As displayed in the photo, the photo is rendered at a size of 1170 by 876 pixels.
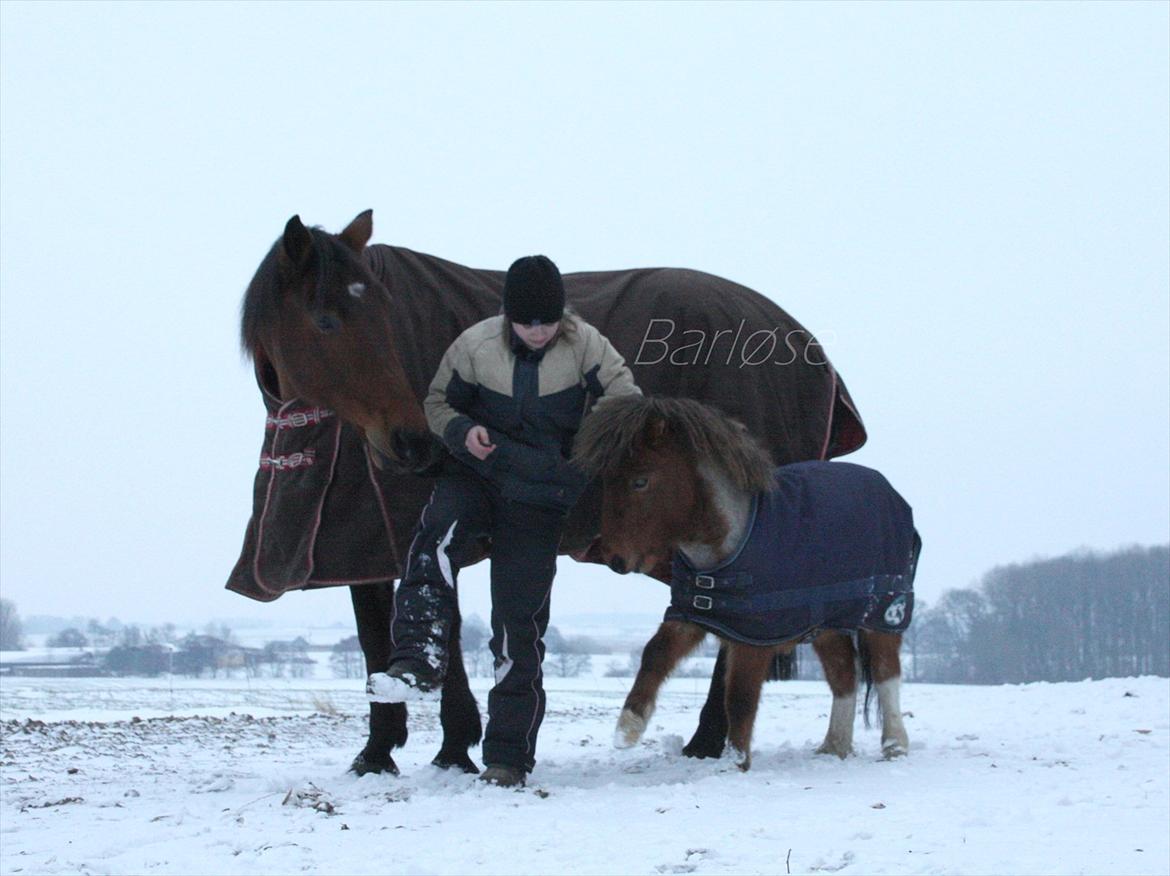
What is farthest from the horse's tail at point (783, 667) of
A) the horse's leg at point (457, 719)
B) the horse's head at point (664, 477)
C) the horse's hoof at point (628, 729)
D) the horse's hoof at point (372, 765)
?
the horse's hoof at point (372, 765)

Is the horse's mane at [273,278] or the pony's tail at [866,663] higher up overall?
the horse's mane at [273,278]

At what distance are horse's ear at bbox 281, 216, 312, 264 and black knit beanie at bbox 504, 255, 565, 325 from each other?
0.72 metres

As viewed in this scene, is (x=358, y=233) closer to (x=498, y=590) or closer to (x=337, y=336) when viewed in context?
(x=337, y=336)

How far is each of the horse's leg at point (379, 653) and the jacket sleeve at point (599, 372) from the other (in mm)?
1177

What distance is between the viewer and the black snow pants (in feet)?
14.9

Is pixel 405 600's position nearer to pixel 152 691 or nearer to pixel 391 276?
pixel 391 276

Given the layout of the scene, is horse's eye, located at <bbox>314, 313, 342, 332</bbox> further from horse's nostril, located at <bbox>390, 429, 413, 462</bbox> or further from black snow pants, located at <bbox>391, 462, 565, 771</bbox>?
black snow pants, located at <bbox>391, 462, 565, 771</bbox>

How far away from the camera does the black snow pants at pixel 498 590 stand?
179 inches

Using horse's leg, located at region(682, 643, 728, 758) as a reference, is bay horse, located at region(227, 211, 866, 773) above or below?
above

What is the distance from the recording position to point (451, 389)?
4.79 meters

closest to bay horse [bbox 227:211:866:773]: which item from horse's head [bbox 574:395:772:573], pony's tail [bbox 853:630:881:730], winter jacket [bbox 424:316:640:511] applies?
winter jacket [bbox 424:316:640:511]

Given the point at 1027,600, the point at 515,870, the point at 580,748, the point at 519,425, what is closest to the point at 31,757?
the point at 580,748

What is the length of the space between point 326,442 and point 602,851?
2187 mm

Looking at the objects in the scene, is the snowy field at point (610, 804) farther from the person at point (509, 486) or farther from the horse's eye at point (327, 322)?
the horse's eye at point (327, 322)
